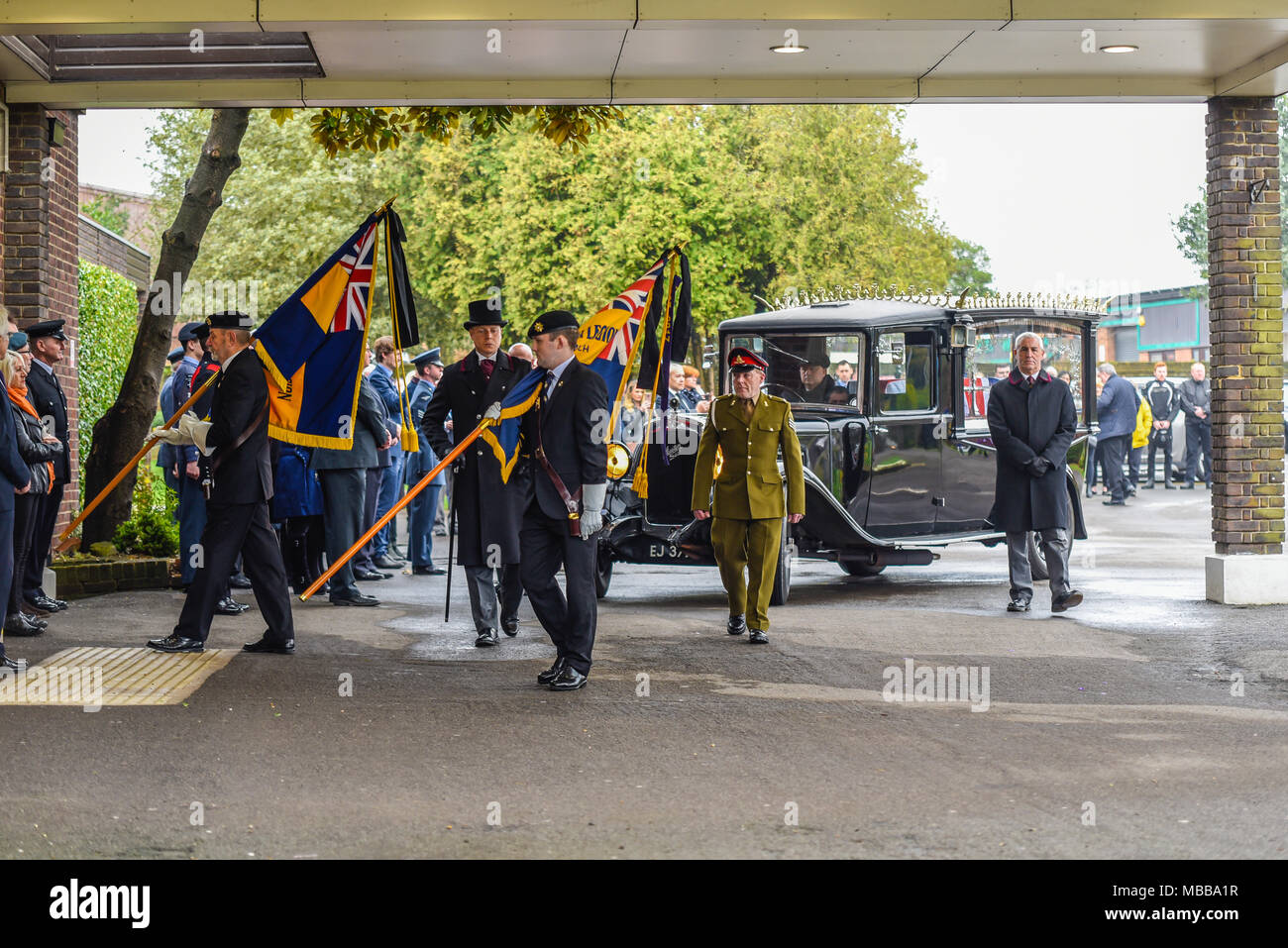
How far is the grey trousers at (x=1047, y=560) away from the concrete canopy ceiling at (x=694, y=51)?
3.30 metres

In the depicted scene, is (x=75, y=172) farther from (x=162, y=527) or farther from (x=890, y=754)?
(x=890, y=754)

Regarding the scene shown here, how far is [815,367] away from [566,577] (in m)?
5.17

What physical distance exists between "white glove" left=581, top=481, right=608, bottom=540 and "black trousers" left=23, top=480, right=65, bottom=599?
15.2 ft

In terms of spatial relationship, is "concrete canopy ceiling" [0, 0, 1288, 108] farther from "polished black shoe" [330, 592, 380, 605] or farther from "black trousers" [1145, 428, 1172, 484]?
"black trousers" [1145, 428, 1172, 484]

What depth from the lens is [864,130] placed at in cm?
4216

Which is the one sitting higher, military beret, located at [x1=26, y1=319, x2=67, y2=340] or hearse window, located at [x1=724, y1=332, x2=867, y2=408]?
military beret, located at [x1=26, y1=319, x2=67, y2=340]

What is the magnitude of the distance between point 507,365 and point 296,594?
3489 mm

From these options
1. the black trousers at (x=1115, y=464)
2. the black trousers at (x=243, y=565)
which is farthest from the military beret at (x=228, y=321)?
the black trousers at (x=1115, y=464)

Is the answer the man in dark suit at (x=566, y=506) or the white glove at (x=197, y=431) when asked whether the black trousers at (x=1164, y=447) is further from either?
the white glove at (x=197, y=431)

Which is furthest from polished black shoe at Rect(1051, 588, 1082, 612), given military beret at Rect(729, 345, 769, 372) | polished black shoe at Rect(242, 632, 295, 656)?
polished black shoe at Rect(242, 632, 295, 656)

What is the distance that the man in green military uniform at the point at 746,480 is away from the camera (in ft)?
34.7

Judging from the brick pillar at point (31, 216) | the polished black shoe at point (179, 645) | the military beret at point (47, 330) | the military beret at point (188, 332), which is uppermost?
the brick pillar at point (31, 216)

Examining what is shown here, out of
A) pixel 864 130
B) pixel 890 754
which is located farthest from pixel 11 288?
pixel 864 130

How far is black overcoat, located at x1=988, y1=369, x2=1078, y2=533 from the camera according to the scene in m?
11.6
